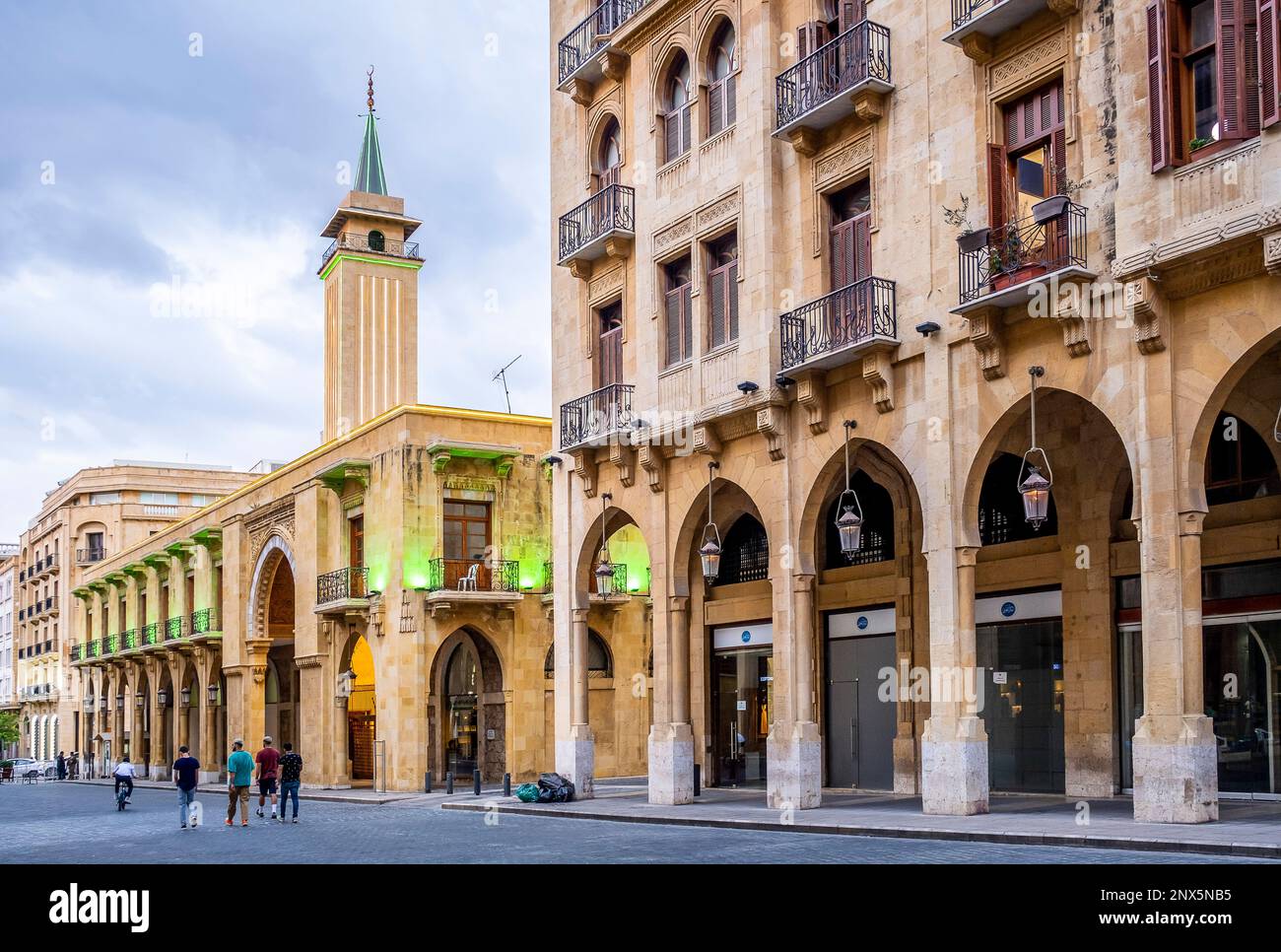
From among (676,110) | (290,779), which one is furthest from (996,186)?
(290,779)

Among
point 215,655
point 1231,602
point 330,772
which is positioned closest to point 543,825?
point 1231,602

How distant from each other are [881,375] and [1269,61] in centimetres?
690

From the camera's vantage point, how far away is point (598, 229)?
90.6 feet

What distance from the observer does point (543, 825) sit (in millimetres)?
22469

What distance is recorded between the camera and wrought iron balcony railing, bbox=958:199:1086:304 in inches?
707

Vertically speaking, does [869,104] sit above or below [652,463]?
above

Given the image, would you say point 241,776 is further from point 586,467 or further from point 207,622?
point 207,622

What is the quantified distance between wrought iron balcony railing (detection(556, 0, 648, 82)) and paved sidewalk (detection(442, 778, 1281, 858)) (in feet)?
46.7

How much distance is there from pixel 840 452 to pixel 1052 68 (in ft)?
21.1

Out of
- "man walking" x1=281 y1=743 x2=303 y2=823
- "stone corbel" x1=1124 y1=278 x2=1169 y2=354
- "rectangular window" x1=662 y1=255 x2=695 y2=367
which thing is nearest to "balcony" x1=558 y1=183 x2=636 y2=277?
"rectangular window" x1=662 y1=255 x2=695 y2=367

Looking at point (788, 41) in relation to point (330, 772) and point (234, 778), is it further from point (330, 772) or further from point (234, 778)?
point (330, 772)

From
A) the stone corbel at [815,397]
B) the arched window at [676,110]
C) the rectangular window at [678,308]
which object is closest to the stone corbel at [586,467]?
the rectangular window at [678,308]

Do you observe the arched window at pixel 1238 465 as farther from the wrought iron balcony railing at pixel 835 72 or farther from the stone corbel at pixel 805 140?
the stone corbel at pixel 805 140

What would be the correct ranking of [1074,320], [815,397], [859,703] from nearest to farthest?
[1074,320], [815,397], [859,703]
